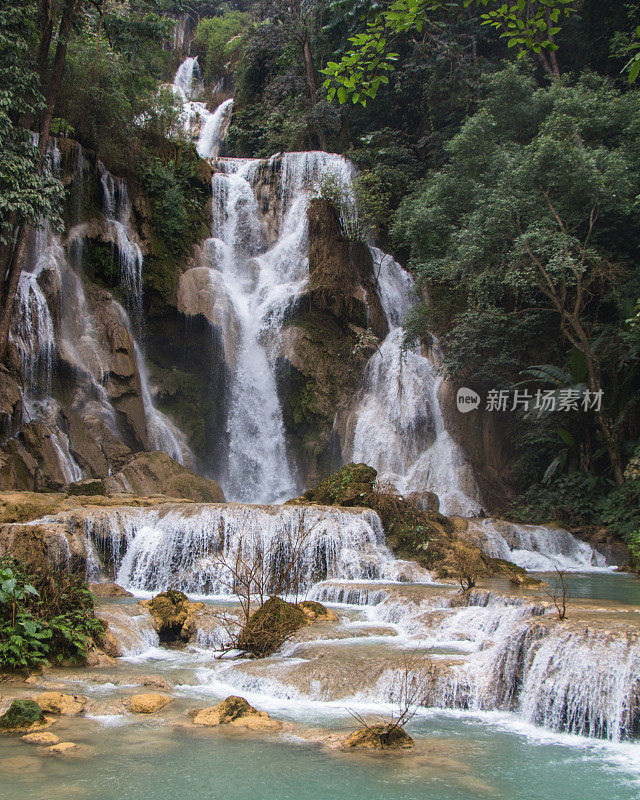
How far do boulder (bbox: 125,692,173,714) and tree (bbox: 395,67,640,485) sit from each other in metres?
12.3

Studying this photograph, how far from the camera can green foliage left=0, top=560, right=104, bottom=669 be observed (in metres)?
6.19

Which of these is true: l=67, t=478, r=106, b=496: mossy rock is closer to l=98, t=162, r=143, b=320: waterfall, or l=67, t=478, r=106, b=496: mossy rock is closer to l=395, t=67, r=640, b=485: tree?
l=98, t=162, r=143, b=320: waterfall

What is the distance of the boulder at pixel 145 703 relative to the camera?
523 centimetres

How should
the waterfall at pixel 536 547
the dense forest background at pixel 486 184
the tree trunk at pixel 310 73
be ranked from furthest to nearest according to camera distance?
1. the tree trunk at pixel 310 73
2. the dense forest background at pixel 486 184
3. the waterfall at pixel 536 547

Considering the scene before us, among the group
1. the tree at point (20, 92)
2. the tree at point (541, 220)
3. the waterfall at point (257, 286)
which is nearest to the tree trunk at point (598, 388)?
the tree at point (541, 220)

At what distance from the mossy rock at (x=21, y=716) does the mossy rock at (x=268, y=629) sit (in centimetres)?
250

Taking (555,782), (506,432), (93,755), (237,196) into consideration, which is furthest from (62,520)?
(237,196)

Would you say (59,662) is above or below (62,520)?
below

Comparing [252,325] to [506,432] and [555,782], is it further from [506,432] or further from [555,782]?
[555,782]

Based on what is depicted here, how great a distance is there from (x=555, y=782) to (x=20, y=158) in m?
14.1

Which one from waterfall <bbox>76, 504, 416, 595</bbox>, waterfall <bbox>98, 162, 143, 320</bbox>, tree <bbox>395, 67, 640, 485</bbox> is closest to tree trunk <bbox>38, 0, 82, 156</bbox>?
waterfall <bbox>98, 162, 143, 320</bbox>

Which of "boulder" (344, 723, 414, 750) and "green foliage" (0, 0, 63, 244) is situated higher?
"green foliage" (0, 0, 63, 244)

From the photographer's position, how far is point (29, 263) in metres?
17.0

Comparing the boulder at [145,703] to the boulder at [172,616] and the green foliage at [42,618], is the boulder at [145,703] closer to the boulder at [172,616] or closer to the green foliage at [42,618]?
the green foliage at [42,618]
